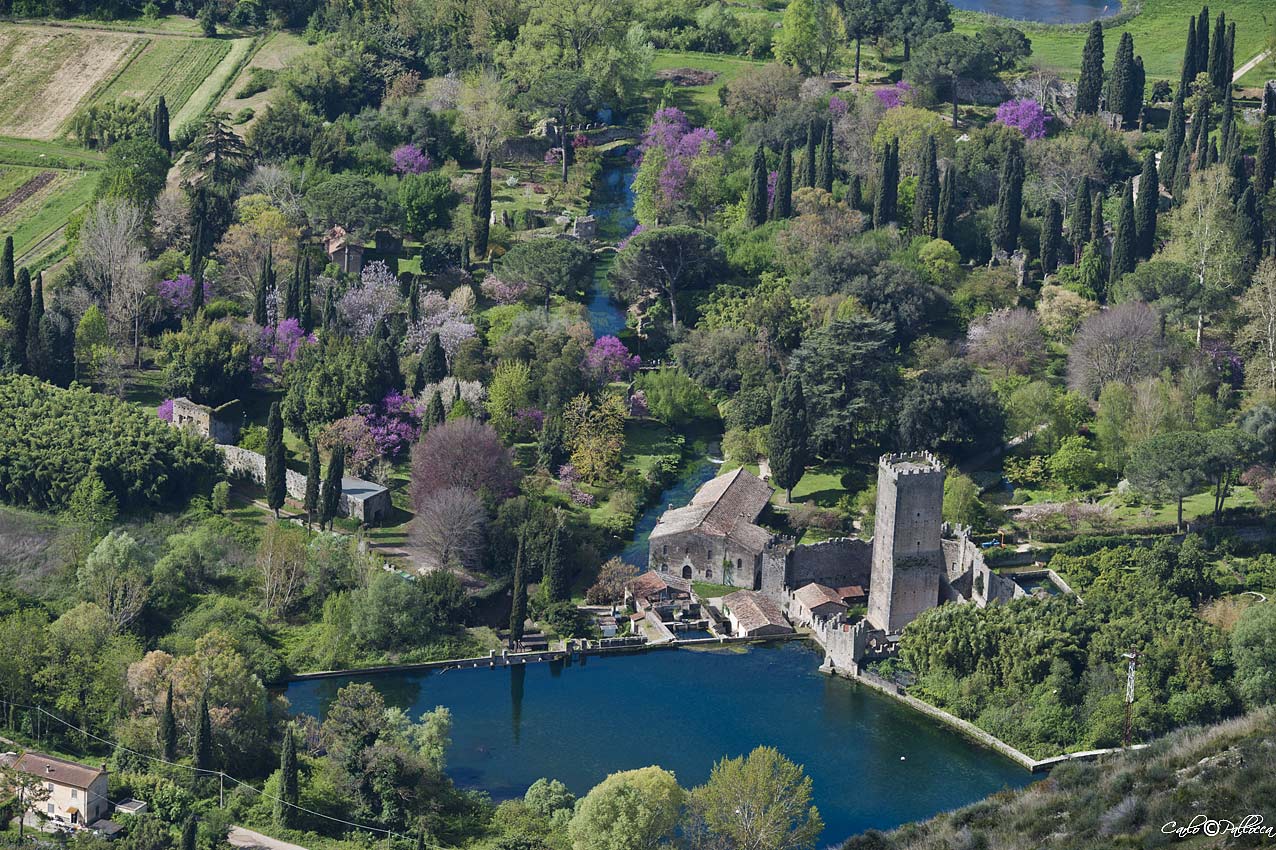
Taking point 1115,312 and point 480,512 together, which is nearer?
point 480,512

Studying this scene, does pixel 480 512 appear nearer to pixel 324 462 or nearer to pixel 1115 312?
pixel 324 462

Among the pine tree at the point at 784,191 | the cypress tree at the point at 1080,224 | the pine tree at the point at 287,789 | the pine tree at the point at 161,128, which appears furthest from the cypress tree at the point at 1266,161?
the pine tree at the point at 287,789

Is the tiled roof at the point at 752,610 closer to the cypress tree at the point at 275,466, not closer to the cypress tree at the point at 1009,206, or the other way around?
the cypress tree at the point at 275,466

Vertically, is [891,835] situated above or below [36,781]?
above

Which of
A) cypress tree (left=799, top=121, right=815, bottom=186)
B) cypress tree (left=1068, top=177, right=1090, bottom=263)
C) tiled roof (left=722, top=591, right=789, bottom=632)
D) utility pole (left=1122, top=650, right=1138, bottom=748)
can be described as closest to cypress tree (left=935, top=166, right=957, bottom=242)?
cypress tree (left=1068, top=177, right=1090, bottom=263)

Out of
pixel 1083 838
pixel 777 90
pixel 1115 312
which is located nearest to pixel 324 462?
pixel 1115 312

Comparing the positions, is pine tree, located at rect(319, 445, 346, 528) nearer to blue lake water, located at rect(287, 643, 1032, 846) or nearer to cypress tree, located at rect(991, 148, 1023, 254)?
blue lake water, located at rect(287, 643, 1032, 846)
